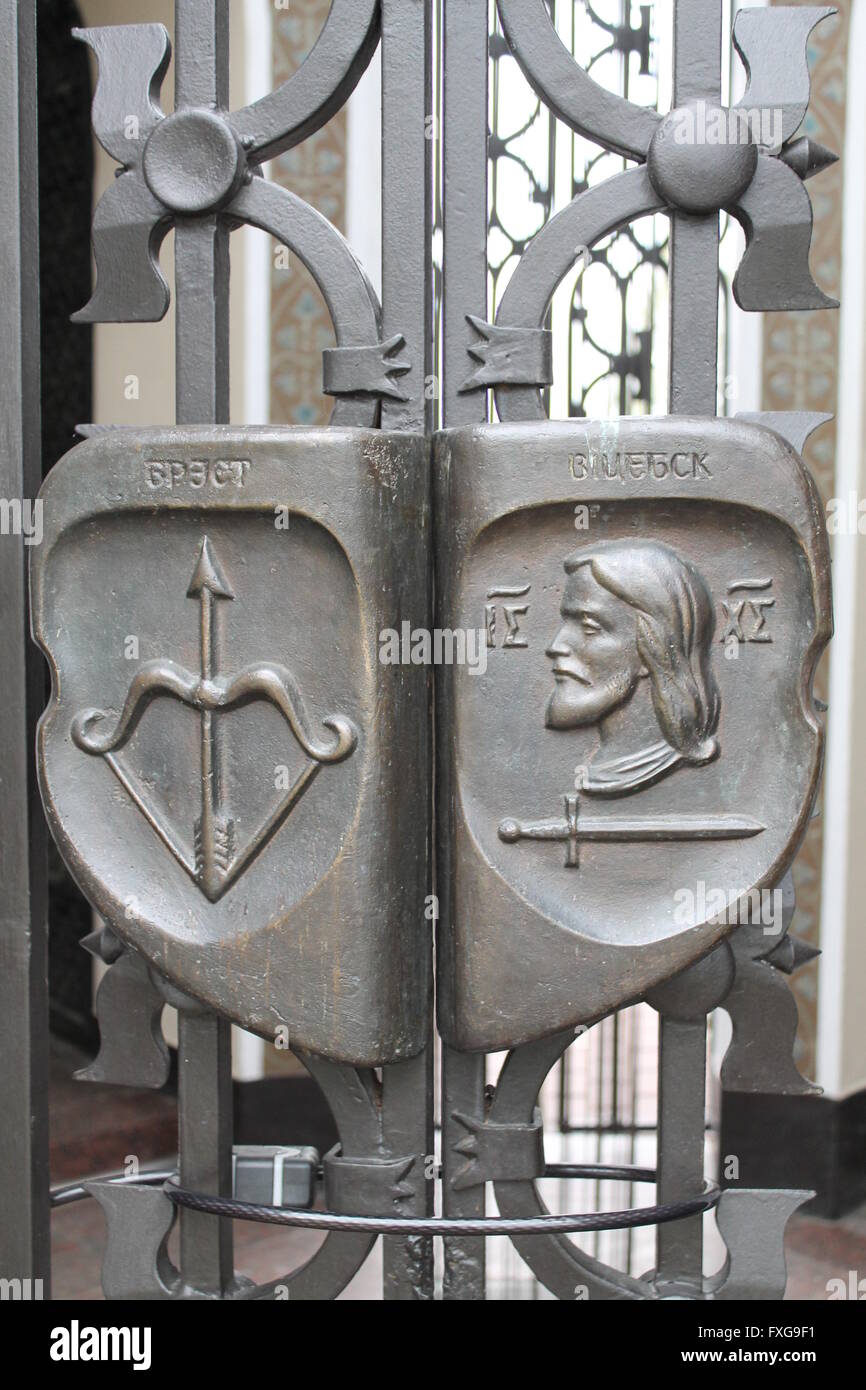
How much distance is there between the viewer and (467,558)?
3.42ft

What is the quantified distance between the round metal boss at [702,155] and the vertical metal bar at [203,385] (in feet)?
1.15

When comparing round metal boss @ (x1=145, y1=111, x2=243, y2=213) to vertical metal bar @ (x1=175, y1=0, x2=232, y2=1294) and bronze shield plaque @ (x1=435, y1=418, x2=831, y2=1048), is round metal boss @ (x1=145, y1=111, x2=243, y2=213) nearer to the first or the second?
vertical metal bar @ (x1=175, y1=0, x2=232, y2=1294)

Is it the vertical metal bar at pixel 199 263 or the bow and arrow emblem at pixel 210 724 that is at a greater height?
the vertical metal bar at pixel 199 263

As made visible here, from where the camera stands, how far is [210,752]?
41.8 inches

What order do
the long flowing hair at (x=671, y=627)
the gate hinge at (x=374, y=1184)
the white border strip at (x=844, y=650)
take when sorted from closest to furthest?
the long flowing hair at (x=671, y=627), the gate hinge at (x=374, y=1184), the white border strip at (x=844, y=650)

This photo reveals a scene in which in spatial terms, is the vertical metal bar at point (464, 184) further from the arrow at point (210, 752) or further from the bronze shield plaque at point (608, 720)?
the arrow at point (210, 752)

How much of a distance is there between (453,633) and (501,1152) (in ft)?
1.37

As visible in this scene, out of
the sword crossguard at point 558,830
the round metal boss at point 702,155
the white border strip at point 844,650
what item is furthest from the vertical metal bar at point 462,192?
the white border strip at point 844,650

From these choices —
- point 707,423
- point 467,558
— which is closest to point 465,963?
point 467,558

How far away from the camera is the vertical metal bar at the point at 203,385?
111 cm

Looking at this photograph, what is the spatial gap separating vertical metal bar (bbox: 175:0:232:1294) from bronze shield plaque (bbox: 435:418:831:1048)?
0.69 feet


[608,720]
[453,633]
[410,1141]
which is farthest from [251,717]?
[410,1141]

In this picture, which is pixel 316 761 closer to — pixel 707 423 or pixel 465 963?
pixel 465 963

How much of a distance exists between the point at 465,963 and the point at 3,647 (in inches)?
18.0
